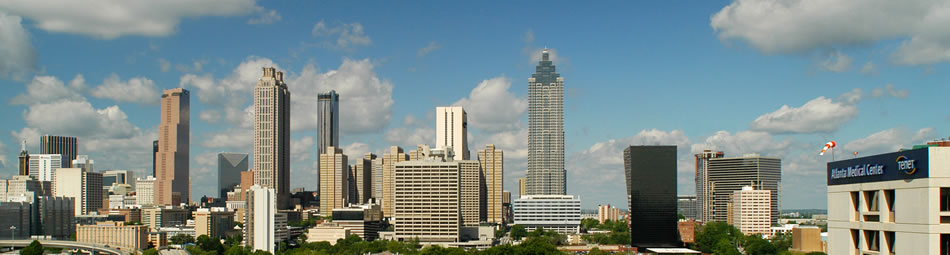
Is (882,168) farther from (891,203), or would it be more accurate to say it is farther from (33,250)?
(33,250)

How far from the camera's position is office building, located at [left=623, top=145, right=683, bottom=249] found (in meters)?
196

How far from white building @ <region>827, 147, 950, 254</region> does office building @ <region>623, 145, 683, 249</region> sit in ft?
496

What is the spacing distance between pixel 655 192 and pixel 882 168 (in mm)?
161008

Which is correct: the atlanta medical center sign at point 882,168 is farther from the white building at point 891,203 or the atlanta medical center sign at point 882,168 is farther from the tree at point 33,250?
the tree at point 33,250

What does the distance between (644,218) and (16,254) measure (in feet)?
472

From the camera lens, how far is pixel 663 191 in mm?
197625

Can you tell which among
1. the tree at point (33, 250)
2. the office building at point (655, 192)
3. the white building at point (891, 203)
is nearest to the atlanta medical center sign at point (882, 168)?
the white building at point (891, 203)

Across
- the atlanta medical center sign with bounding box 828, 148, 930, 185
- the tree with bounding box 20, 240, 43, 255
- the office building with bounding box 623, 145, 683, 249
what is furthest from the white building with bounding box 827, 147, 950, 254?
the tree with bounding box 20, 240, 43, 255

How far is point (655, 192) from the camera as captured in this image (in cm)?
19788

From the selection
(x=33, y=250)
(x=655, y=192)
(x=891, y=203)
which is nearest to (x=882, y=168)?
(x=891, y=203)

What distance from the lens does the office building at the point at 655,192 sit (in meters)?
196

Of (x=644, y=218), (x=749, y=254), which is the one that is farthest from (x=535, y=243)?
(x=749, y=254)

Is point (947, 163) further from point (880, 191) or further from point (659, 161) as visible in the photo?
point (659, 161)

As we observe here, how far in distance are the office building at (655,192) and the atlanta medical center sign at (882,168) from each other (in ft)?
495
